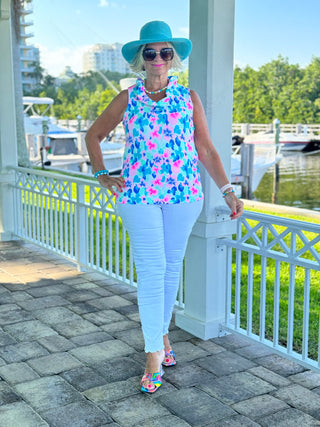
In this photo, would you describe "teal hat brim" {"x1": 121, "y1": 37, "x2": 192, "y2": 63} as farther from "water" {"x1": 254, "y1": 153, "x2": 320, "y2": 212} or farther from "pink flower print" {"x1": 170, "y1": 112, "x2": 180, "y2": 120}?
"water" {"x1": 254, "y1": 153, "x2": 320, "y2": 212}

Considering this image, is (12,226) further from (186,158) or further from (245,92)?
(245,92)

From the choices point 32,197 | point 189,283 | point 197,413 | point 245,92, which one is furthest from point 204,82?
point 245,92

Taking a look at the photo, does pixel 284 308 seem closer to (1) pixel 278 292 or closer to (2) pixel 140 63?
(1) pixel 278 292

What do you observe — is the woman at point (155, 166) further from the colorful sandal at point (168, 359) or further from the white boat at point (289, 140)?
the white boat at point (289, 140)

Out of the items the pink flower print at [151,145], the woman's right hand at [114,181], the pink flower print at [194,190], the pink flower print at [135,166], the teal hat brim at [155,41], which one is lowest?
the pink flower print at [194,190]

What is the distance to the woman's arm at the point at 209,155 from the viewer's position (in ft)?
9.72

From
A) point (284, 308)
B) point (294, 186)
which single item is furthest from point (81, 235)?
point (294, 186)

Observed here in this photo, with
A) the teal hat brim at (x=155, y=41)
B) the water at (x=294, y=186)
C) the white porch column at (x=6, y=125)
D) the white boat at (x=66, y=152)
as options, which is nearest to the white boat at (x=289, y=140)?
the water at (x=294, y=186)

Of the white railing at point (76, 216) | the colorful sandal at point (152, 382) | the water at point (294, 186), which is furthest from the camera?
the water at point (294, 186)

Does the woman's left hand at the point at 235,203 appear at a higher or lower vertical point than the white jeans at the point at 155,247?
higher

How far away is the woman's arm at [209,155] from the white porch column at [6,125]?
386 cm

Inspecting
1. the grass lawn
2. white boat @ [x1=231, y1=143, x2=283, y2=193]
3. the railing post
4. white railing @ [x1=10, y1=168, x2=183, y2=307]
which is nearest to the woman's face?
white railing @ [x1=10, y1=168, x2=183, y2=307]

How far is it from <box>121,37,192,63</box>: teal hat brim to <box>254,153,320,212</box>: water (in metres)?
15.0

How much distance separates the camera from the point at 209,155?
302 centimetres
